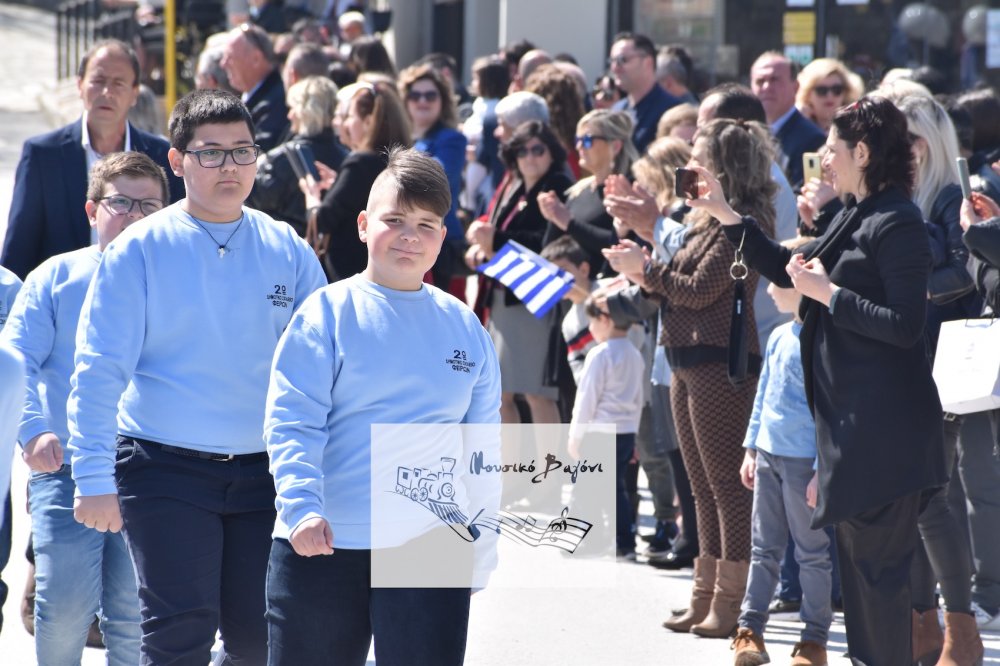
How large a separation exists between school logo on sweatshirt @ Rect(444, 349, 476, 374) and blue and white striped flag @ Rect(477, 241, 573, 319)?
11.6 feet

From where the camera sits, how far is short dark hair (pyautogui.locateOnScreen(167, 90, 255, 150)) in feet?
13.5

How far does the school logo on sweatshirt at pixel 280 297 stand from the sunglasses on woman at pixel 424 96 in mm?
4922

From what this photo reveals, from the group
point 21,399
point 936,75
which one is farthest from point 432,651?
point 936,75

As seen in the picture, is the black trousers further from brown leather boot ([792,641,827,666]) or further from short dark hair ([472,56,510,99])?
short dark hair ([472,56,510,99])

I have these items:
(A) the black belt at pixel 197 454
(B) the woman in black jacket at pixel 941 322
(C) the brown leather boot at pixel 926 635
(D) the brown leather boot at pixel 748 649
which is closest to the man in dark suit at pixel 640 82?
(B) the woman in black jacket at pixel 941 322

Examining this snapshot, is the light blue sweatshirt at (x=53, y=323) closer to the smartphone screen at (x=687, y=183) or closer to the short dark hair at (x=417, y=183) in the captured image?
the short dark hair at (x=417, y=183)

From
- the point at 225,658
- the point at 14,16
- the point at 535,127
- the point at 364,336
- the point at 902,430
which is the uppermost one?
the point at 14,16

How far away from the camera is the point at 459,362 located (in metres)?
3.68

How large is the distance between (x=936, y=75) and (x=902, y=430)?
5411 millimetres

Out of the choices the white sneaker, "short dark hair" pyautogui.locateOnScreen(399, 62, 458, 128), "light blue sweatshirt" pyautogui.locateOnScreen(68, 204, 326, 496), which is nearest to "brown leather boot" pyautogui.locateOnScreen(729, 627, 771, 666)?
the white sneaker

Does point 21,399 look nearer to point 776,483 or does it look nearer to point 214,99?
point 214,99

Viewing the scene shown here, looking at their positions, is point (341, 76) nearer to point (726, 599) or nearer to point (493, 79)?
point (493, 79)

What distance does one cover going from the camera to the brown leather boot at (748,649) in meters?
5.40

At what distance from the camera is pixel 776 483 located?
560 centimetres
